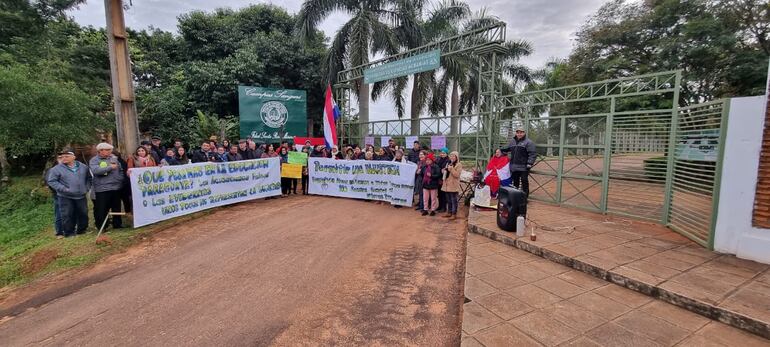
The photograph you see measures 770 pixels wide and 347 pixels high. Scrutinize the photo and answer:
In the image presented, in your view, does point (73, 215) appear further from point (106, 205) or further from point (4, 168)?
point (4, 168)

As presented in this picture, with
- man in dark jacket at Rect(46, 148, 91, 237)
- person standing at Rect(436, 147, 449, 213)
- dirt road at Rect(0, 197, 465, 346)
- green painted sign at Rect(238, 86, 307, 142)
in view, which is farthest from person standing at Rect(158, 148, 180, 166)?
green painted sign at Rect(238, 86, 307, 142)

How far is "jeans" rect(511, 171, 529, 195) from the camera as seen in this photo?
24.4 feet

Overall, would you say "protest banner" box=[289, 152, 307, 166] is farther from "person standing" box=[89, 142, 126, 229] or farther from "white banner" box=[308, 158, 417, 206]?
"person standing" box=[89, 142, 126, 229]

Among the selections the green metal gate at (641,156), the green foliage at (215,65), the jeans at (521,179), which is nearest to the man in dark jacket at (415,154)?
the jeans at (521,179)

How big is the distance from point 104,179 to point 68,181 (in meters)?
0.49

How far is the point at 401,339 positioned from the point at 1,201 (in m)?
Result: 17.1

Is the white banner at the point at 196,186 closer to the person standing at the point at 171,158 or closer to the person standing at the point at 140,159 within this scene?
the person standing at the point at 140,159

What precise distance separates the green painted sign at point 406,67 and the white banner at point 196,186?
5532 millimetres

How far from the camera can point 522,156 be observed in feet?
24.2

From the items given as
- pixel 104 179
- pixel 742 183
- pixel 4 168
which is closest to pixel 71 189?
pixel 104 179

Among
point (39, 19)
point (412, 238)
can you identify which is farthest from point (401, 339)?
point (39, 19)

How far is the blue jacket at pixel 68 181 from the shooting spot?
5809 mm

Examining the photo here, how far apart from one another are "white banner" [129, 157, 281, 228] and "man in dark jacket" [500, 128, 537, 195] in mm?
6129

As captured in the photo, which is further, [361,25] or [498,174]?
[361,25]
